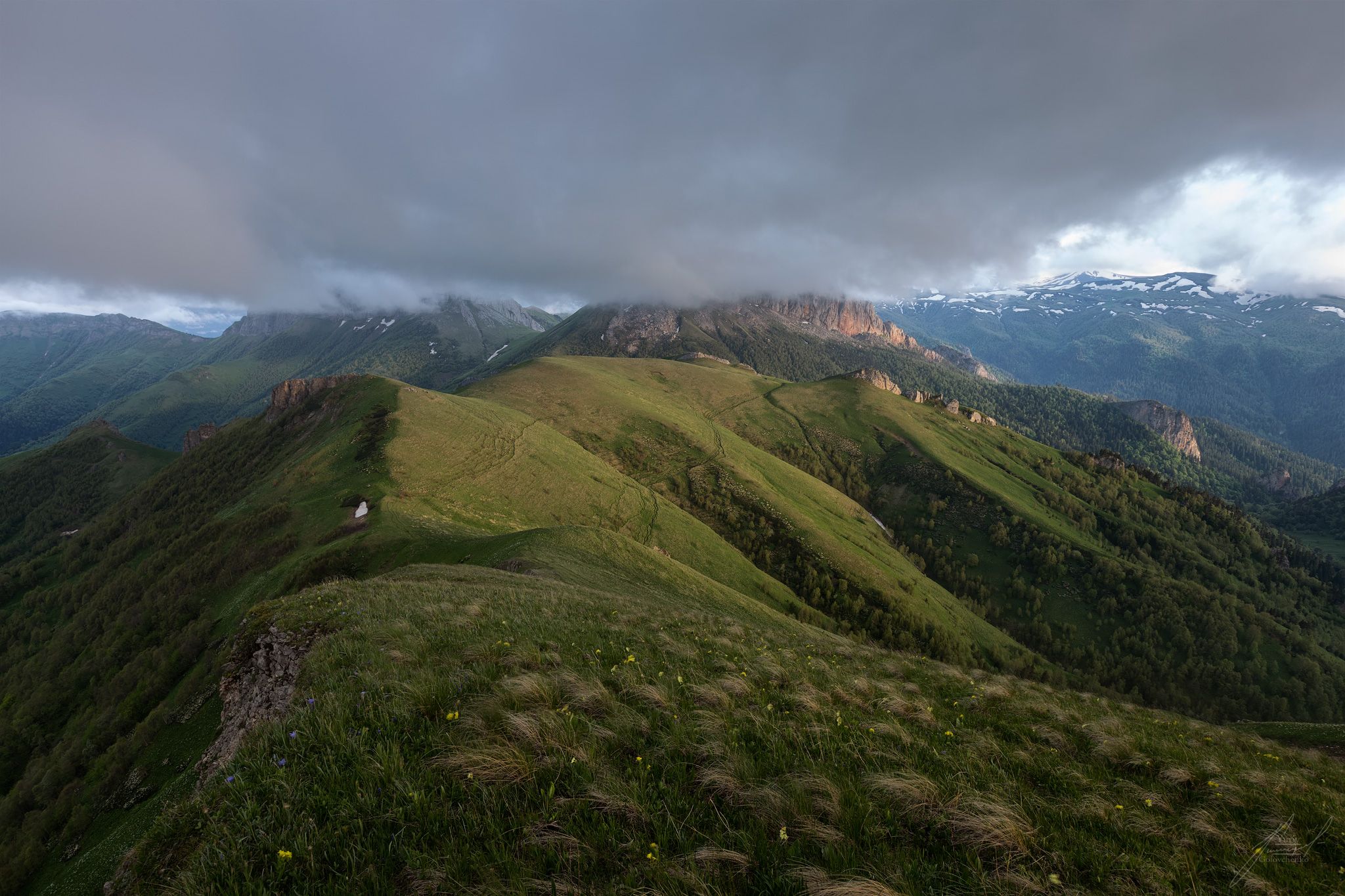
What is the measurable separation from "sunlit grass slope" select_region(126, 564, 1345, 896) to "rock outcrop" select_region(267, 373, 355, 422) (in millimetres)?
129323

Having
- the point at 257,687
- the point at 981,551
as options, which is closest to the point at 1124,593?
the point at 981,551

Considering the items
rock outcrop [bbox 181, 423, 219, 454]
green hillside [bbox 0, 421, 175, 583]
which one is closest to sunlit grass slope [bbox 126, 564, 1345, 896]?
rock outcrop [bbox 181, 423, 219, 454]

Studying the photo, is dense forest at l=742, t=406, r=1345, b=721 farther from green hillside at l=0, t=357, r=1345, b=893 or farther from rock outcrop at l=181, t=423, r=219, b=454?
rock outcrop at l=181, t=423, r=219, b=454

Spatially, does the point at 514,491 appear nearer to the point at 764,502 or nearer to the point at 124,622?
the point at 124,622

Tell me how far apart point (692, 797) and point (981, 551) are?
177 meters

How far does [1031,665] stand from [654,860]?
130 metres

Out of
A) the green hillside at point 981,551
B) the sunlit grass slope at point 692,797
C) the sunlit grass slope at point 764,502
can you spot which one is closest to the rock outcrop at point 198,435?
the sunlit grass slope at point 764,502

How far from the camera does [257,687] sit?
12.3m

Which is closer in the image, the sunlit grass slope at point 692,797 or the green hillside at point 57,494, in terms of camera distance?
the sunlit grass slope at point 692,797

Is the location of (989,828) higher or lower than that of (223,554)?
higher

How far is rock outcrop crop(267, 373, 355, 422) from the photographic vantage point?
114938 millimetres

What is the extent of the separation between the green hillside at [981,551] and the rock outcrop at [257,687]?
8825 cm

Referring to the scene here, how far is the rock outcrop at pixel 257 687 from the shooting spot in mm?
10312

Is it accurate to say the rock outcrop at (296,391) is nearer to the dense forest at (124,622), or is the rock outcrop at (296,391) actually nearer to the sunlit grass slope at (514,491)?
the dense forest at (124,622)
